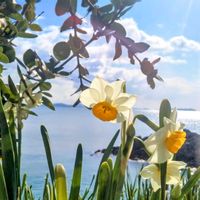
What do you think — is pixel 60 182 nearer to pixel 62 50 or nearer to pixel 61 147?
pixel 62 50

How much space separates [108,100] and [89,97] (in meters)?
0.02

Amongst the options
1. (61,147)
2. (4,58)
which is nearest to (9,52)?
(4,58)

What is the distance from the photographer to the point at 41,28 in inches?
26.4

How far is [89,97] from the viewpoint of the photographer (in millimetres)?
512

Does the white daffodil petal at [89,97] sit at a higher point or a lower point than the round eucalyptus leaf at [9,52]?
lower

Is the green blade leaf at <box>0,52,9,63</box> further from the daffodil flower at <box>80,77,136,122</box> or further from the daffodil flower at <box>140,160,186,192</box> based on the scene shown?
the daffodil flower at <box>140,160,186,192</box>

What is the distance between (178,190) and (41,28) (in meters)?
0.34

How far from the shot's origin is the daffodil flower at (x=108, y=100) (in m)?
0.48

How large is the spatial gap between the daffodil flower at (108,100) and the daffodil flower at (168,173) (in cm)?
10

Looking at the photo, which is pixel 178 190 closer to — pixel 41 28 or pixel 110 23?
pixel 110 23

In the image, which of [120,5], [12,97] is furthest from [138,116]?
[12,97]

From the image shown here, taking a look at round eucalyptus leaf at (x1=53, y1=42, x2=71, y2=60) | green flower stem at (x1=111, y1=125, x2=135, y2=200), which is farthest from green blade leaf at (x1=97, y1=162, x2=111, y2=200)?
round eucalyptus leaf at (x1=53, y1=42, x2=71, y2=60)

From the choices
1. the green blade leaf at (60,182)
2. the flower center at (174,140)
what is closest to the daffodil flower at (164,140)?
the flower center at (174,140)

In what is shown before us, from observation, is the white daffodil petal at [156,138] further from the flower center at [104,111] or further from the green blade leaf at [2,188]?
the green blade leaf at [2,188]
